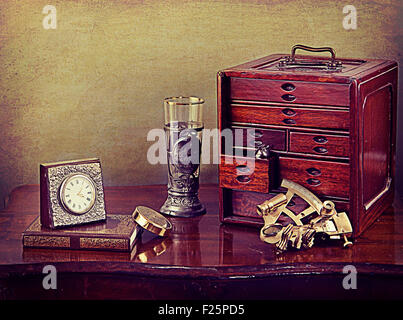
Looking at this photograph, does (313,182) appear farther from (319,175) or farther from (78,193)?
(78,193)

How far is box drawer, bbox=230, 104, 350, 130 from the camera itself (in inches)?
61.3

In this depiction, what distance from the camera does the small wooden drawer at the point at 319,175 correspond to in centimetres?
158

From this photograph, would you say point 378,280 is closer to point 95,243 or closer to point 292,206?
point 292,206

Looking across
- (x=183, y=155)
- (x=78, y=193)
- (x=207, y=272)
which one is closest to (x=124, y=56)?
(x=183, y=155)

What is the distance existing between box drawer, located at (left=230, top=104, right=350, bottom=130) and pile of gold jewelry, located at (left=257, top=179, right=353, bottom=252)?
0.15 m

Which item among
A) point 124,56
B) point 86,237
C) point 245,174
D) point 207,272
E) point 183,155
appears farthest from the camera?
point 124,56

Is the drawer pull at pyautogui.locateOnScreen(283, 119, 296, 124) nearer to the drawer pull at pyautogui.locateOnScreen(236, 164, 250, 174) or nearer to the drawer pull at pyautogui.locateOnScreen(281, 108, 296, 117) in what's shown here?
the drawer pull at pyautogui.locateOnScreen(281, 108, 296, 117)

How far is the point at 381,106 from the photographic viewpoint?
1.71m

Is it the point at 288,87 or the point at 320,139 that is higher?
the point at 288,87

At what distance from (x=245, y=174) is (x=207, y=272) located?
1.05 ft

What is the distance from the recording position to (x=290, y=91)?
1597 mm

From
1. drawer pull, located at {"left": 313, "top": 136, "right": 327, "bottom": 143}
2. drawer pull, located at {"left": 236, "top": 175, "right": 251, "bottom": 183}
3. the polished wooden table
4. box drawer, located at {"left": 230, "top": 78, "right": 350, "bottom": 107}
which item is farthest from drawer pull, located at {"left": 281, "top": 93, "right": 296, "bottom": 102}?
the polished wooden table

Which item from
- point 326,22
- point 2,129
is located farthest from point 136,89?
point 326,22

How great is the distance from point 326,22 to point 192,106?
523 mm
